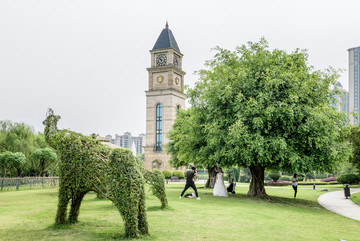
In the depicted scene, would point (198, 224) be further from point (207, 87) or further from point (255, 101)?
point (207, 87)

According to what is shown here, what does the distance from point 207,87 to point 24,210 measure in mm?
12295

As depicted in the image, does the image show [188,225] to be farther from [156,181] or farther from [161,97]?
[161,97]

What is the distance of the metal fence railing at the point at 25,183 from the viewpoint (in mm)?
24438

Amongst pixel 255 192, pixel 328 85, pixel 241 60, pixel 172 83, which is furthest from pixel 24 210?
pixel 172 83

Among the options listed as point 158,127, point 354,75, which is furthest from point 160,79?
point 354,75

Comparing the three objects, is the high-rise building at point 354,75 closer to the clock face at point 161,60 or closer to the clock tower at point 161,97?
the clock tower at point 161,97

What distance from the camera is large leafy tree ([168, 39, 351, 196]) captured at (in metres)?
17.3

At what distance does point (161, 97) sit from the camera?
6075 centimetres

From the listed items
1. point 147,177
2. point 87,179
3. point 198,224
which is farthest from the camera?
point 147,177

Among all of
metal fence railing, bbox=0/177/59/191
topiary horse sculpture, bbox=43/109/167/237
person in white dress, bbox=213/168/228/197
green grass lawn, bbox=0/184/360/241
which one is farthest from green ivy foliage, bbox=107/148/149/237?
metal fence railing, bbox=0/177/59/191

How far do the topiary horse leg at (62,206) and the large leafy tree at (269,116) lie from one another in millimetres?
9989

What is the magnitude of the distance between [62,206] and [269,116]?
11.3m

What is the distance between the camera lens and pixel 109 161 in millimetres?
8297

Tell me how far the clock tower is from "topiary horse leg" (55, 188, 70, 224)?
163 ft
